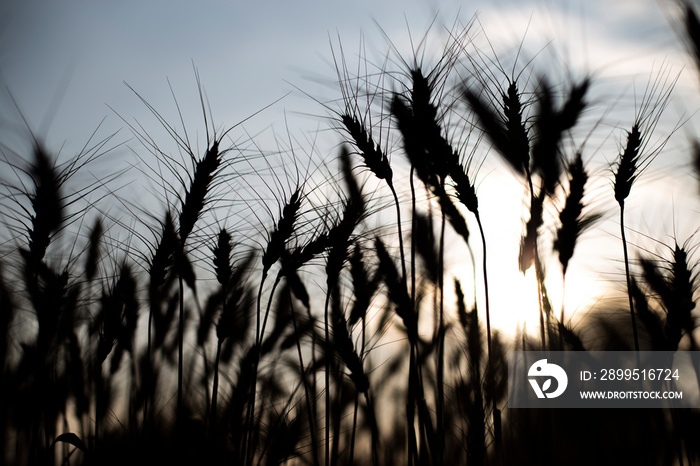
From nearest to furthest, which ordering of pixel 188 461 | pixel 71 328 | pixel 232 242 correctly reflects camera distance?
pixel 188 461
pixel 232 242
pixel 71 328

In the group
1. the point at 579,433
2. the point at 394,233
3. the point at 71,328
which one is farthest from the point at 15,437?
the point at 579,433

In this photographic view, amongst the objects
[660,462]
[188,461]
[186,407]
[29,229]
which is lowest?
[660,462]

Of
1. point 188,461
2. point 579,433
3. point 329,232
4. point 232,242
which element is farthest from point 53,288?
point 579,433

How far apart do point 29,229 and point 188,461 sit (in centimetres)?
113

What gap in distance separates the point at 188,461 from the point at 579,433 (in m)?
2.08

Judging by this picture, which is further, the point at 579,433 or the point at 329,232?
the point at 579,433

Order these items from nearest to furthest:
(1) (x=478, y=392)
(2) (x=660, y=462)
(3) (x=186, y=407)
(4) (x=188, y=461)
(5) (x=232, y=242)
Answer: (1) (x=478, y=392) < (4) (x=188, y=461) < (5) (x=232, y=242) < (2) (x=660, y=462) < (3) (x=186, y=407)

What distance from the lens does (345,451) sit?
8.95 ft

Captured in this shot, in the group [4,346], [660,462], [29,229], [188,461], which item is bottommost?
[660,462]

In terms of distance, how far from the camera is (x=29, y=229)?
1.86 meters

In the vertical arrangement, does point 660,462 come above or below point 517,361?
below

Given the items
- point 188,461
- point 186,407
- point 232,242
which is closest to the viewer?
point 188,461

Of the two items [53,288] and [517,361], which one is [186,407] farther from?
[517,361]

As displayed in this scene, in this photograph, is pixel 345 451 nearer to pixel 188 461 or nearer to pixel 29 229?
pixel 188 461
